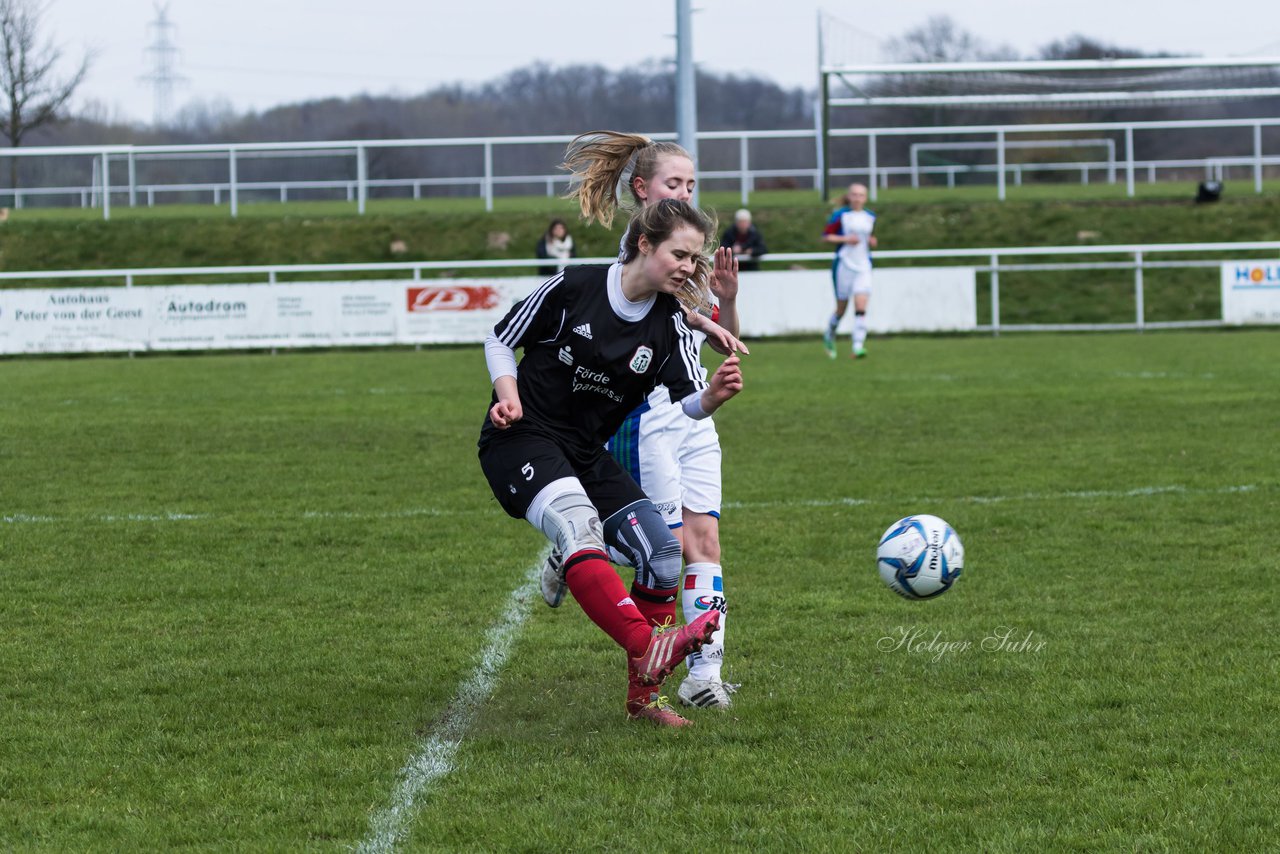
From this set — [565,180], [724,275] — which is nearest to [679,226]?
[724,275]

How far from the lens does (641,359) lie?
14.4 feet

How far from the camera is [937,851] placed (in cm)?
318

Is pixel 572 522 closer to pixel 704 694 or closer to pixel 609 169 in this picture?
A: pixel 704 694

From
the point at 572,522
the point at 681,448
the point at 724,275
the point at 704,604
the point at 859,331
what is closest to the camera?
the point at 572,522

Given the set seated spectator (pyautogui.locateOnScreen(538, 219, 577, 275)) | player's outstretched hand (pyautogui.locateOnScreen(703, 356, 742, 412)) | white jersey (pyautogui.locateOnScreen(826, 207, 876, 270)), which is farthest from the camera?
seated spectator (pyautogui.locateOnScreen(538, 219, 577, 275))

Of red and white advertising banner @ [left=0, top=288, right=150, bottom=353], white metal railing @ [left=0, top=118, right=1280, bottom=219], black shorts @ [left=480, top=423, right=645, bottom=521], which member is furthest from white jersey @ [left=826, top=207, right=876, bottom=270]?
black shorts @ [left=480, top=423, right=645, bottom=521]

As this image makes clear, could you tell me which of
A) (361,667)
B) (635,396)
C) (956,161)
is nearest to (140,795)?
(361,667)

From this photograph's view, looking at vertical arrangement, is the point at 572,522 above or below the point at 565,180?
below

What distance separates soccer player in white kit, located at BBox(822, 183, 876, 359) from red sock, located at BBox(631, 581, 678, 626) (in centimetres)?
1262

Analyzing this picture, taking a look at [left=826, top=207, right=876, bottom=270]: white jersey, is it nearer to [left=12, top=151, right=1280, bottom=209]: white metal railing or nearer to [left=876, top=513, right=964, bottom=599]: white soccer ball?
[left=12, top=151, right=1280, bottom=209]: white metal railing

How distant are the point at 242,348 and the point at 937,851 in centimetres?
1817

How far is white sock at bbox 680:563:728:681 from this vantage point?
4489 millimetres

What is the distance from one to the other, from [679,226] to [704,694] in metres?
1.39

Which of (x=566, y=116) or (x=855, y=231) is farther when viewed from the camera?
(x=566, y=116)
